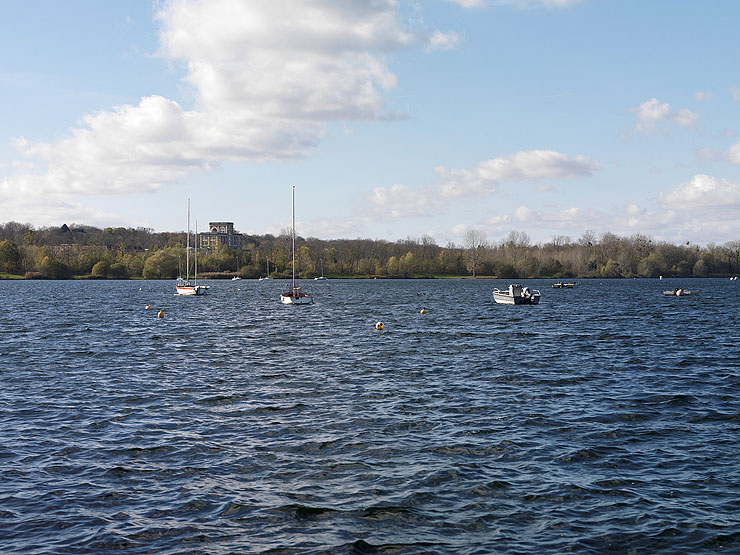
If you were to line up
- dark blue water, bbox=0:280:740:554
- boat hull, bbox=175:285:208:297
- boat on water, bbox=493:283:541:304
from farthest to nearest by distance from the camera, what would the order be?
boat hull, bbox=175:285:208:297 < boat on water, bbox=493:283:541:304 < dark blue water, bbox=0:280:740:554

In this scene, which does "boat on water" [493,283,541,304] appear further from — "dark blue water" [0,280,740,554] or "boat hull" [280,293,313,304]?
"dark blue water" [0,280,740,554]

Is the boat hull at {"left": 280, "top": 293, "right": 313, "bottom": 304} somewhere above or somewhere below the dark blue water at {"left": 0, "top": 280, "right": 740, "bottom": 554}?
above

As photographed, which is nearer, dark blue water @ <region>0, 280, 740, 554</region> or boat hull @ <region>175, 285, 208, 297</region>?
dark blue water @ <region>0, 280, 740, 554</region>

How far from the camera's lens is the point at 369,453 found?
19.8m

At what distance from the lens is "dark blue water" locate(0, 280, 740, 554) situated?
46.3ft

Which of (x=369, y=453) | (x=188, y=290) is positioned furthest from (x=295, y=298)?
(x=369, y=453)

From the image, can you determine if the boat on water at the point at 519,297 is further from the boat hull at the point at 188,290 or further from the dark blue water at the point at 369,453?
the boat hull at the point at 188,290

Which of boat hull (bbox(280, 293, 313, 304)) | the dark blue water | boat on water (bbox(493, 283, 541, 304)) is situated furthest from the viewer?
boat on water (bbox(493, 283, 541, 304))

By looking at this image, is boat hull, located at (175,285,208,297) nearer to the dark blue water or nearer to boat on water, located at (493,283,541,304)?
boat on water, located at (493,283,541,304)

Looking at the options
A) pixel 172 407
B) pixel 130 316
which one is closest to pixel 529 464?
pixel 172 407

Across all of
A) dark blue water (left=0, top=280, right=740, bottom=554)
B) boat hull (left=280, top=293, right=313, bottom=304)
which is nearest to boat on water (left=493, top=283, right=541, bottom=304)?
boat hull (left=280, top=293, right=313, bottom=304)

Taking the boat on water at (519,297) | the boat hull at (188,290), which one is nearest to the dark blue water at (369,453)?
the boat on water at (519,297)

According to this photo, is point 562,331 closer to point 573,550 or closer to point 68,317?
point 573,550

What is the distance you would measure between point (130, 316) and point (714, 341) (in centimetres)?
6359
